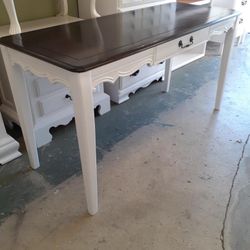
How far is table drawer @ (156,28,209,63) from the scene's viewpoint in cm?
122

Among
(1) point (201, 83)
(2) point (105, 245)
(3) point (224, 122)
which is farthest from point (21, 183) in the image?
(1) point (201, 83)

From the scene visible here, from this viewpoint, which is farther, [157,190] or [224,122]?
[224,122]

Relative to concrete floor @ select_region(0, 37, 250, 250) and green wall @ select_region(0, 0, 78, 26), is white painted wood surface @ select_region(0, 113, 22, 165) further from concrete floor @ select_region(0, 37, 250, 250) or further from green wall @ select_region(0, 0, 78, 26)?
green wall @ select_region(0, 0, 78, 26)

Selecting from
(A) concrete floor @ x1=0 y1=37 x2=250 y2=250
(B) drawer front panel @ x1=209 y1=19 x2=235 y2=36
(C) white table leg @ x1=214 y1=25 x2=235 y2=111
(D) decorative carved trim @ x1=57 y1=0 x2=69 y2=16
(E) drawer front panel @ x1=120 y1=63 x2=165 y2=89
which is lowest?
(A) concrete floor @ x1=0 y1=37 x2=250 y2=250

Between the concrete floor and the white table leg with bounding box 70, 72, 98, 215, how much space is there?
18 cm

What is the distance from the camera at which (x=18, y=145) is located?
62.4 inches

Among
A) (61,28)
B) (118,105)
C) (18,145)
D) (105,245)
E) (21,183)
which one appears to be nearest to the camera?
(105,245)

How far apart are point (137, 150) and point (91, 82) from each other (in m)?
0.79

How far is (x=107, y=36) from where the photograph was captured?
117cm

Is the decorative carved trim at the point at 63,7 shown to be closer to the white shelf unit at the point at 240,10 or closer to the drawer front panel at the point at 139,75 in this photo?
the drawer front panel at the point at 139,75

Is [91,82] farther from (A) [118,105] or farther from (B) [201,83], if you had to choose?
(B) [201,83]

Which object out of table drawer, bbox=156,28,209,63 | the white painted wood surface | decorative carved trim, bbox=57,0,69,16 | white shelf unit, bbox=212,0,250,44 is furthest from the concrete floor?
white shelf unit, bbox=212,0,250,44

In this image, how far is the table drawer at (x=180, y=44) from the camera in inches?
47.9

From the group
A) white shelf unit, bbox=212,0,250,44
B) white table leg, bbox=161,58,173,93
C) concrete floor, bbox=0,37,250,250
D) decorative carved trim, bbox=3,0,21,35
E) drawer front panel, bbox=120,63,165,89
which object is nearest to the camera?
concrete floor, bbox=0,37,250,250
